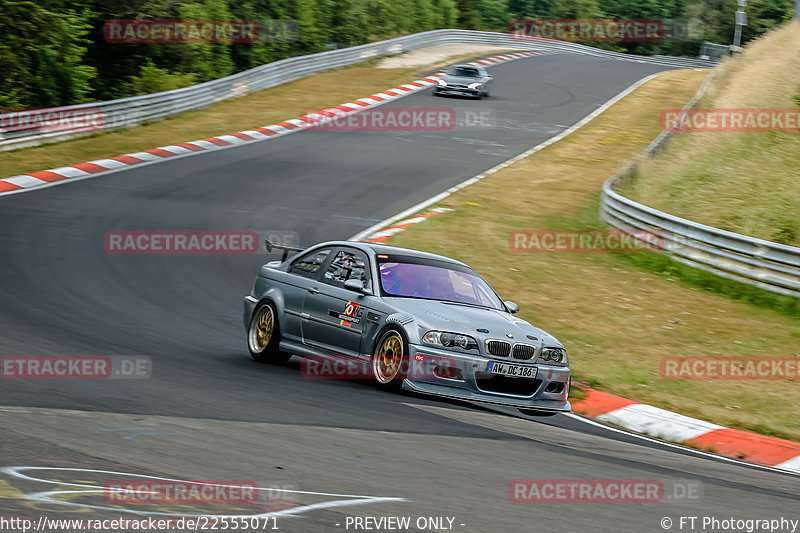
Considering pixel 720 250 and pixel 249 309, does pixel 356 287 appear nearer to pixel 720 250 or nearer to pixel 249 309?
pixel 249 309

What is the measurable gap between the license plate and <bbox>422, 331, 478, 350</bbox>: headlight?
0.22 metres

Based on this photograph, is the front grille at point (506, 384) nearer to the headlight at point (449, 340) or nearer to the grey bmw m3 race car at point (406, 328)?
the grey bmw m3 race car at point (406, 328)

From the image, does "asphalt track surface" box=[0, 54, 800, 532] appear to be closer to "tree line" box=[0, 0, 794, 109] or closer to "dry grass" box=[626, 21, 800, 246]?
"dry grass" box=[626, 21, 800, 246]

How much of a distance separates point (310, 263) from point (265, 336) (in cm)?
91

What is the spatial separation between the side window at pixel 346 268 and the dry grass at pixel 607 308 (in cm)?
299

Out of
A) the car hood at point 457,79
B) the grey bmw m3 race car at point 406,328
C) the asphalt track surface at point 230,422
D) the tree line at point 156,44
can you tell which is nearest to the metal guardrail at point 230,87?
the tree line at point 156,44

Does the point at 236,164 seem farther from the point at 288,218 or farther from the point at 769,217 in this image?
the point at 769,217

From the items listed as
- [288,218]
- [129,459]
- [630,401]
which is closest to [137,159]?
[288,218]

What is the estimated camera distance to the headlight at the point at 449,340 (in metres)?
8.95

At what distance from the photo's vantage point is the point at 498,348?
357 inches

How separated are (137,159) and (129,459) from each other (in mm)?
19787

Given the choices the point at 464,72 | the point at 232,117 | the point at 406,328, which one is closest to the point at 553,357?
the point at 406,328

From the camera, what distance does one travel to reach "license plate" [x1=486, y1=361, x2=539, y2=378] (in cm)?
898

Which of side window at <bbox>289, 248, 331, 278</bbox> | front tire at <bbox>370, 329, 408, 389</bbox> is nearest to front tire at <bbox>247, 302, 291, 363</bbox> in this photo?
side window at <bbox>289, 248, 331, 278</bbox>
